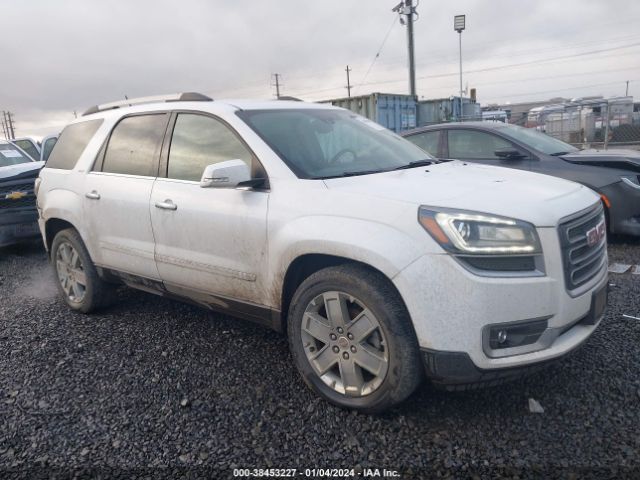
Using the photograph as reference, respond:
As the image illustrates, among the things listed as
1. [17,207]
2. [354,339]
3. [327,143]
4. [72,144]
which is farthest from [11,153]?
[354,339]

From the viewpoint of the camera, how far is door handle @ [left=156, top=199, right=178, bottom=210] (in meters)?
3.48

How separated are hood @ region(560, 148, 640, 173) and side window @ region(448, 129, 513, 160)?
2.48 ft

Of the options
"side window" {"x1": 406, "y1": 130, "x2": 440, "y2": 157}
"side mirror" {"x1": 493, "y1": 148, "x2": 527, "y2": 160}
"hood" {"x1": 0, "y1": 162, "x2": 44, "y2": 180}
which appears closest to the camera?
"side mirror" {"x1": 493, "y1": 148, "x2": 527, "y2": 160}

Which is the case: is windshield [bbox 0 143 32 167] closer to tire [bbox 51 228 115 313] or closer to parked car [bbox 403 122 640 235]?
tire [bbox 51 228 115 313]

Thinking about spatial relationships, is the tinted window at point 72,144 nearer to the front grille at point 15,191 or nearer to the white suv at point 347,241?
the white suv at point 347,241

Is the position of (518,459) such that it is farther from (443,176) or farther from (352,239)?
(443,176)

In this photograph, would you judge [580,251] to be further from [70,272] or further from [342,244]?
[70,272]

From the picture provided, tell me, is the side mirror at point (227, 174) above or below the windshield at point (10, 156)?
below

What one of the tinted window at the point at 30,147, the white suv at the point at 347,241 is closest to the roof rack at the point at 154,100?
the white suv at the point at 347,241

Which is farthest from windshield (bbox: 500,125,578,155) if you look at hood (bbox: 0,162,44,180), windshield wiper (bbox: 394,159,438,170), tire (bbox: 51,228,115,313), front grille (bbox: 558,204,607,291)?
hood (bbox: 0,162,44,180)

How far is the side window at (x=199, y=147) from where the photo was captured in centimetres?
338

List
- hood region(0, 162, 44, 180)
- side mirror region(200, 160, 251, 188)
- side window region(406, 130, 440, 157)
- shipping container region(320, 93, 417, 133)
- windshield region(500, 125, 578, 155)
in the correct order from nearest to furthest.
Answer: side mirror region(200, 160, 251, 188) < windshield region(500, 125, 578, 155) < side window region(406, 130, 440, 157) < hood region(0, 162, 44, 180) < shipping container region(320, 93, 417, 133)

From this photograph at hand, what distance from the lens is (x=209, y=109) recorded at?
141 inches

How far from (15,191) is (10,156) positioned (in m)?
2.34
